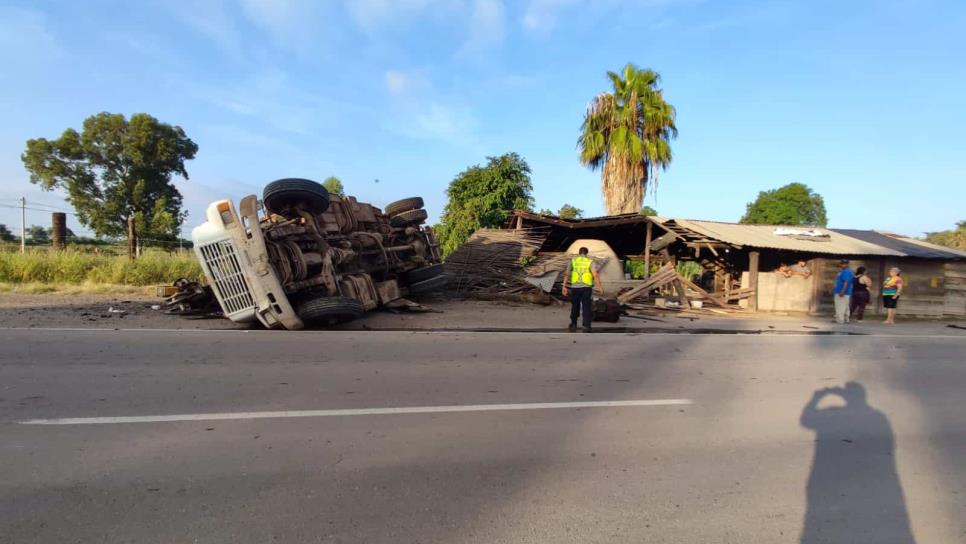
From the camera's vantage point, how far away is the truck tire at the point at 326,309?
961 cm

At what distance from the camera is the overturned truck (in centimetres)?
920

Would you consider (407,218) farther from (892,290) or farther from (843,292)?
(892,290)

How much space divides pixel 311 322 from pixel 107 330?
3.12m

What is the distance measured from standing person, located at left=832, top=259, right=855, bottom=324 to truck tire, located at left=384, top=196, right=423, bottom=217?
11.4m

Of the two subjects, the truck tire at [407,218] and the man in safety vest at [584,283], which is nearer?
the man in safety vest at [584,283]

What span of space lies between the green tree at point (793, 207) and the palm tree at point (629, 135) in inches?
1350

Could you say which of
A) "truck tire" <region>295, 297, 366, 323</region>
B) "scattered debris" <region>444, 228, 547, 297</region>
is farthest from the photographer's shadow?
"scattered debris" <region>444, 228, 547, 297</region>

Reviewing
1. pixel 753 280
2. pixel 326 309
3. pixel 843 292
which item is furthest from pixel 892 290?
pixel 326 309

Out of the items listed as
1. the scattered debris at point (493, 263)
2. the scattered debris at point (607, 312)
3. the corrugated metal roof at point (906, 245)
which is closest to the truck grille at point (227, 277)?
the scattered debris at point (607, 312)

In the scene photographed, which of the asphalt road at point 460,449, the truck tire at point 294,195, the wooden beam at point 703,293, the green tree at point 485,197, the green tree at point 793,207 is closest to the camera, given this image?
the asphalt road at point 460,449

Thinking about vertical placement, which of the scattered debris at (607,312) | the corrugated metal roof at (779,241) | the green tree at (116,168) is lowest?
the scattered debris at (607,312)

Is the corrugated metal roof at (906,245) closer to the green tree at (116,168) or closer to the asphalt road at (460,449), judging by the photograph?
the asphalt road at (460,449)

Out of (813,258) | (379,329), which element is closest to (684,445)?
(379,329)

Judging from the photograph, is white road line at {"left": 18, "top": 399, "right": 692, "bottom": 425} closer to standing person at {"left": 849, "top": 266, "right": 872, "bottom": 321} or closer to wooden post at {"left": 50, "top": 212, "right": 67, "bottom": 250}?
standing person at {"left": 849, "top": 266, "right": 872, "bottom": 321}
